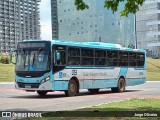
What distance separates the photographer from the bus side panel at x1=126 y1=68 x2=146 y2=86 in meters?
27.1

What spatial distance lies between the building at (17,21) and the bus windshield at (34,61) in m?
75.0

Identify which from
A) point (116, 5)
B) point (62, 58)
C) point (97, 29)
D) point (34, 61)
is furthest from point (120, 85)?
point (97, 29)

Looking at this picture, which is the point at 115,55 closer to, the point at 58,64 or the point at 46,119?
the point at 58,64

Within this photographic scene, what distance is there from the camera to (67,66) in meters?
21.0

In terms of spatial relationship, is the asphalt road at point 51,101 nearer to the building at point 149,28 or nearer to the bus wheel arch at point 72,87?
the bus wheel arch at point 72,87

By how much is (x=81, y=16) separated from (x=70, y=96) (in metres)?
86.8

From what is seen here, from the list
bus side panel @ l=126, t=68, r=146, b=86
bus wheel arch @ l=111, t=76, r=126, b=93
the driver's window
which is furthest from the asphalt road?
bus side panel @ l=126, t=68, r=146, b=86

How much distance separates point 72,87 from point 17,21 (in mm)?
84701

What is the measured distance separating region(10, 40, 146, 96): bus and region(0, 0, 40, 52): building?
71.5 metres

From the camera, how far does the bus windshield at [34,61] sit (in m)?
20.1

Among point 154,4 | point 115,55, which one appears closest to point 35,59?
point 115,55

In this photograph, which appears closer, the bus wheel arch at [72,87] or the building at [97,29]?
the bus wheel arch at [72,87]

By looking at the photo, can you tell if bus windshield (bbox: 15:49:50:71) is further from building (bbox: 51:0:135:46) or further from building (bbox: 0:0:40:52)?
building (bbox: 51:0:135:46)

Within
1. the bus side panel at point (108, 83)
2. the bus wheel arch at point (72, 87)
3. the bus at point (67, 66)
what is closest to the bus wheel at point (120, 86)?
the bus at point (67, 66)
